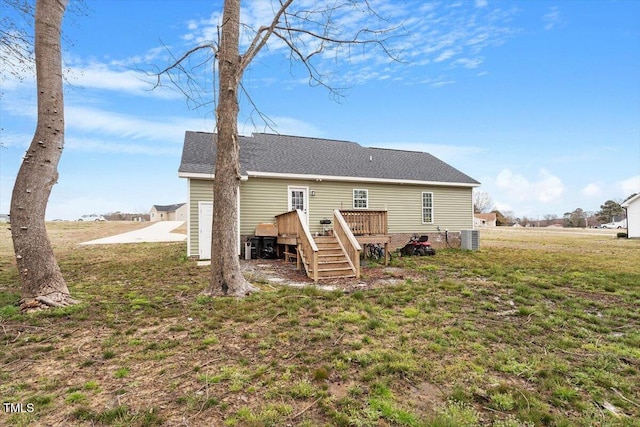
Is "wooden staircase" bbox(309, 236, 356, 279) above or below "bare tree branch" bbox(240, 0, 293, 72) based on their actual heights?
below

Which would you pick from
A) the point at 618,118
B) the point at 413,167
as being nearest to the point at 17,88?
the point at 413,167

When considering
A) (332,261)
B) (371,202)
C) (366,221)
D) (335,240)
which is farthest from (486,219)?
(332,261)

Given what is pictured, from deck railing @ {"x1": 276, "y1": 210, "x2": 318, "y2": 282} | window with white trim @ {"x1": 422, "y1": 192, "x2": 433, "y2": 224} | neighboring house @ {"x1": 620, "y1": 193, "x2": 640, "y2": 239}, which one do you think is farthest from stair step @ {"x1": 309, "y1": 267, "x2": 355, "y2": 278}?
neighboring house @ {"x1": 620, "y1": 193, "x2": 640, "y2": 239}

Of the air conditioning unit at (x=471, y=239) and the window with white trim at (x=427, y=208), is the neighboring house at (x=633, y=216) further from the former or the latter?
the window with white trim at (x=427, y=208)

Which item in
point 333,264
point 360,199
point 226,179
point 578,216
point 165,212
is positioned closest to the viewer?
point 226,179

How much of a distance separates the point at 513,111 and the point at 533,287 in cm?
1333

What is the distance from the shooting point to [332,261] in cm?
895

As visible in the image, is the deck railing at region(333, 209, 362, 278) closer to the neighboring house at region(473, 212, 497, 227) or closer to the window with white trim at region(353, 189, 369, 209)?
the window with white trim at region(353, 189, 369, 209)

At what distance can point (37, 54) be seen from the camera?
18.5 feet

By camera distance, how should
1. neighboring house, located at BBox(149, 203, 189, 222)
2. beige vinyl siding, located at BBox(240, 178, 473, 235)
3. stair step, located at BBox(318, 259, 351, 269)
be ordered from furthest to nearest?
neighboring house, located at BBox(149, 203, 189, 222), beige vinyl siding, located at BBox(240, 178, 473, 235), stair step, located at BBox(318, 259, 351, 269)

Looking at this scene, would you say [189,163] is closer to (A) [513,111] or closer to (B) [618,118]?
(A) [513,111]

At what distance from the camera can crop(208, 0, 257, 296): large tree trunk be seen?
20.3 ft

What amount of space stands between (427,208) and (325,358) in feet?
43.7

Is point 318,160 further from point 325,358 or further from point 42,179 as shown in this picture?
point 325,358
